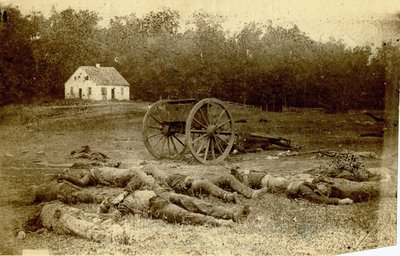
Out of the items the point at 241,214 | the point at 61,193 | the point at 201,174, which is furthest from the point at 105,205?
the point at 241,214

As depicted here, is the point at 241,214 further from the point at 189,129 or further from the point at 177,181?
the point at 189,129

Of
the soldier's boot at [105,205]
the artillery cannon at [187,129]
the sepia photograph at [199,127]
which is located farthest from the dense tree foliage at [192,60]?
the soldier's boot at [105,205]

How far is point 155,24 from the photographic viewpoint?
612 centimetres

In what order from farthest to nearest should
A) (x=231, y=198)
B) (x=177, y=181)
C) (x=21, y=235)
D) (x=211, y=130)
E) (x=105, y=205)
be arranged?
(x=211, y=130) < (x=231, y=198) < (x=177, y=181) < (x=105, y=205) < (x=21, y=235)

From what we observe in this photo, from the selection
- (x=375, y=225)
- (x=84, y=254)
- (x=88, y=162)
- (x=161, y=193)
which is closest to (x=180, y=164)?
(x=161, y=193)

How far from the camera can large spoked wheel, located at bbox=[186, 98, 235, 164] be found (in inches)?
251

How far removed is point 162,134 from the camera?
6344mm

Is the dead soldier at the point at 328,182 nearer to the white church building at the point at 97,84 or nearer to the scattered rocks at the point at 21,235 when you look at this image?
the white church building at the point at 97,84

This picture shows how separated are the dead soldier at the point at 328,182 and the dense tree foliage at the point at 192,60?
0.79 m

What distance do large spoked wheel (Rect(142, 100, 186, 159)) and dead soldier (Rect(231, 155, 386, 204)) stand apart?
720 millimetres

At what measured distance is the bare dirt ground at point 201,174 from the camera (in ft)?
18.2

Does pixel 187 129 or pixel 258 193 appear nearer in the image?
pixel 187 129

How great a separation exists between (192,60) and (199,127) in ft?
2.52

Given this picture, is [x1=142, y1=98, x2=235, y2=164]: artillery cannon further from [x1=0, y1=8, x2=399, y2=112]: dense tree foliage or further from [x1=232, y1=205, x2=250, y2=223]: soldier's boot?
[x1=232, y1=205, x2=250, y2=223]: soldier's boot
